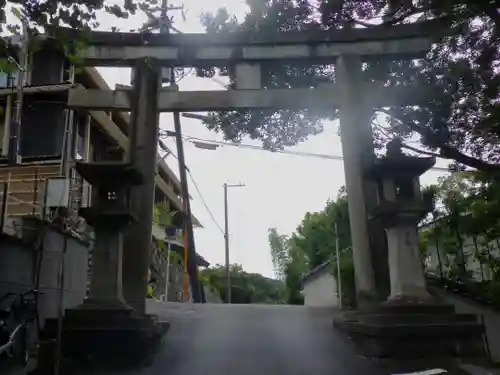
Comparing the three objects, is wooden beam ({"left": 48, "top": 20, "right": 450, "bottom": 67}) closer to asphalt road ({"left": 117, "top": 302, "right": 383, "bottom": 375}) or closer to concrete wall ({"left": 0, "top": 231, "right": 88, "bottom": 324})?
concrete wall ({"left": 0, "top": 231, "right": 88, "bottom": 324})

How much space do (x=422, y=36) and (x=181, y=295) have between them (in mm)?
19574

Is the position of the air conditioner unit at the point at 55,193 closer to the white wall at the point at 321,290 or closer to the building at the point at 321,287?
the building at the point at 321,287

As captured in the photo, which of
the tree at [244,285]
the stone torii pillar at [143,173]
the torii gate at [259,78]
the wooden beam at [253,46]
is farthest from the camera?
the tree at [244,285]

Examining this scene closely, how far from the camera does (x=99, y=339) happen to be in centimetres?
757

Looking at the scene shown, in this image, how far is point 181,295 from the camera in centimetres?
2658

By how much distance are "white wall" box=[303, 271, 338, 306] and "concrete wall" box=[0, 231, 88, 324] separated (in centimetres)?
1335

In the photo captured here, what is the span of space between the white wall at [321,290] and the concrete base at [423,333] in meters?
14.4

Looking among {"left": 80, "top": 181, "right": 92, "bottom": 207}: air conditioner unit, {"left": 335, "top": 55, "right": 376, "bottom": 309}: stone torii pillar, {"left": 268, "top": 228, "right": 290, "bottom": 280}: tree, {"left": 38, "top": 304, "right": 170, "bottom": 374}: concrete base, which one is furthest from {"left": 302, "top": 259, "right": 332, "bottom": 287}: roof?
{"left": 268, "top": 228, "right": 290, "bottom": 280}: tree

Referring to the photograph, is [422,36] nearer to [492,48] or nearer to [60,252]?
[492,48]

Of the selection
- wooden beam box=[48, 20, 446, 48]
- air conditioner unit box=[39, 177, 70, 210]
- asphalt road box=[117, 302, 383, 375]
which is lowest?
asphalt road box=[117, 302, 383, 375]

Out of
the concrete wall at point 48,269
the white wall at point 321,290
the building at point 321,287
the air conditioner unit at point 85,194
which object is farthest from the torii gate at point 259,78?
the white wall at point 321,290

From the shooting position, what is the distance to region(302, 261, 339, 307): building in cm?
2338

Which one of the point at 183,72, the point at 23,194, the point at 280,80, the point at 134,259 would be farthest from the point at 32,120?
the point at 134,259

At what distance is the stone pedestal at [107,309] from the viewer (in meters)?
7.54
